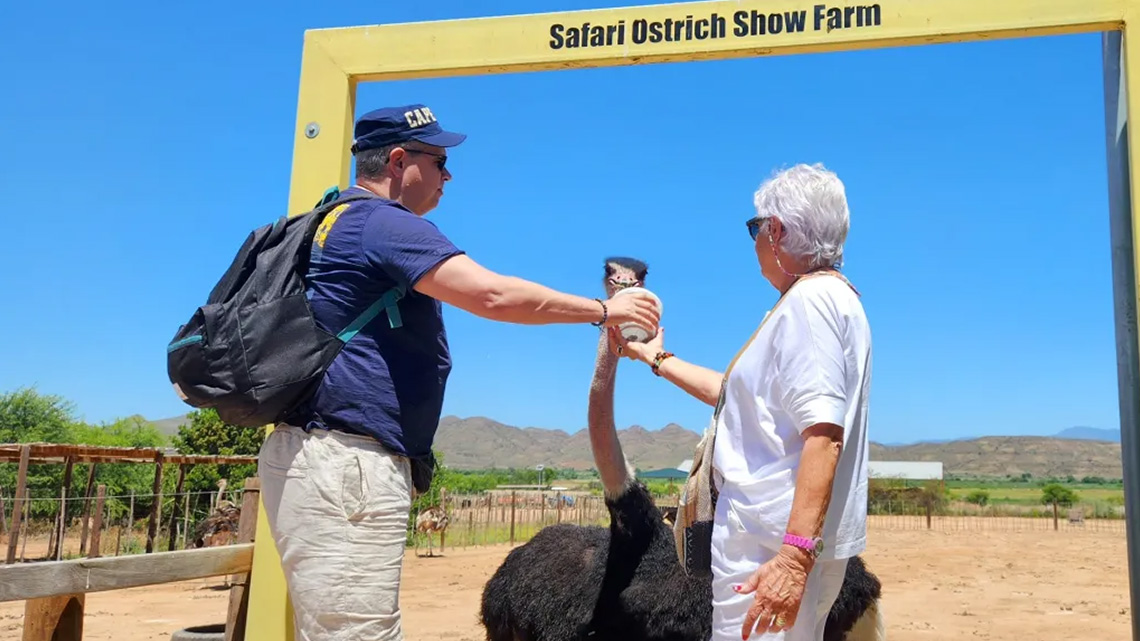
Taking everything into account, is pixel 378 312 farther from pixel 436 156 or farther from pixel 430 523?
pixel 430 523

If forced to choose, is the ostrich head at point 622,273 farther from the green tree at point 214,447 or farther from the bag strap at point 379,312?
the green tree at point 214,447

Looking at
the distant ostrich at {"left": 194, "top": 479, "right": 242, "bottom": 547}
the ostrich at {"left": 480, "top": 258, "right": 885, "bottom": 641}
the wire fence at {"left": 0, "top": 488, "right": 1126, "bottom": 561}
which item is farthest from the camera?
the wire fence at {"left": 0, "top": 488, "right": 1126, "bottom": 561}

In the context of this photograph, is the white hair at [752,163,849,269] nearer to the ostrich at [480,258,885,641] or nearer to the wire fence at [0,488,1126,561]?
the ostrich at [480,258,885,641]

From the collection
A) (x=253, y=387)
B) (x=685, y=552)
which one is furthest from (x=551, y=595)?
(x=253, y=387)

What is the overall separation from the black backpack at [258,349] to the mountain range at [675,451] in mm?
111714

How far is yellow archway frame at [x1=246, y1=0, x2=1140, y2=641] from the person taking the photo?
3.24 meters

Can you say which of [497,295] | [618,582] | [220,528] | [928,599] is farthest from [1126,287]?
[220,528]

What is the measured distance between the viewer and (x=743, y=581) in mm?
2178

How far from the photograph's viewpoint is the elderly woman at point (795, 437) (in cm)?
205

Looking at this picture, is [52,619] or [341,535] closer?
[341,535]

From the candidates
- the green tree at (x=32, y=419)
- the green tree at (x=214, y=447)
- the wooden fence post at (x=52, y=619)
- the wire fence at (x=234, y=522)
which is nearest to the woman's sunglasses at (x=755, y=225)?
the wooden fence post at (x=52, y=619)

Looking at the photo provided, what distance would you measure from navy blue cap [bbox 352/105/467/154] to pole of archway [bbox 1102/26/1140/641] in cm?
219

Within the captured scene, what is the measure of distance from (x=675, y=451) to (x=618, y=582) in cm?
12087

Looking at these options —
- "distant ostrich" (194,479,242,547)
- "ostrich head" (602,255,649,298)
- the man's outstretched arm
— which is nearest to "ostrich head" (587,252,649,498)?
"ostrich head" (602,255,649,298)
